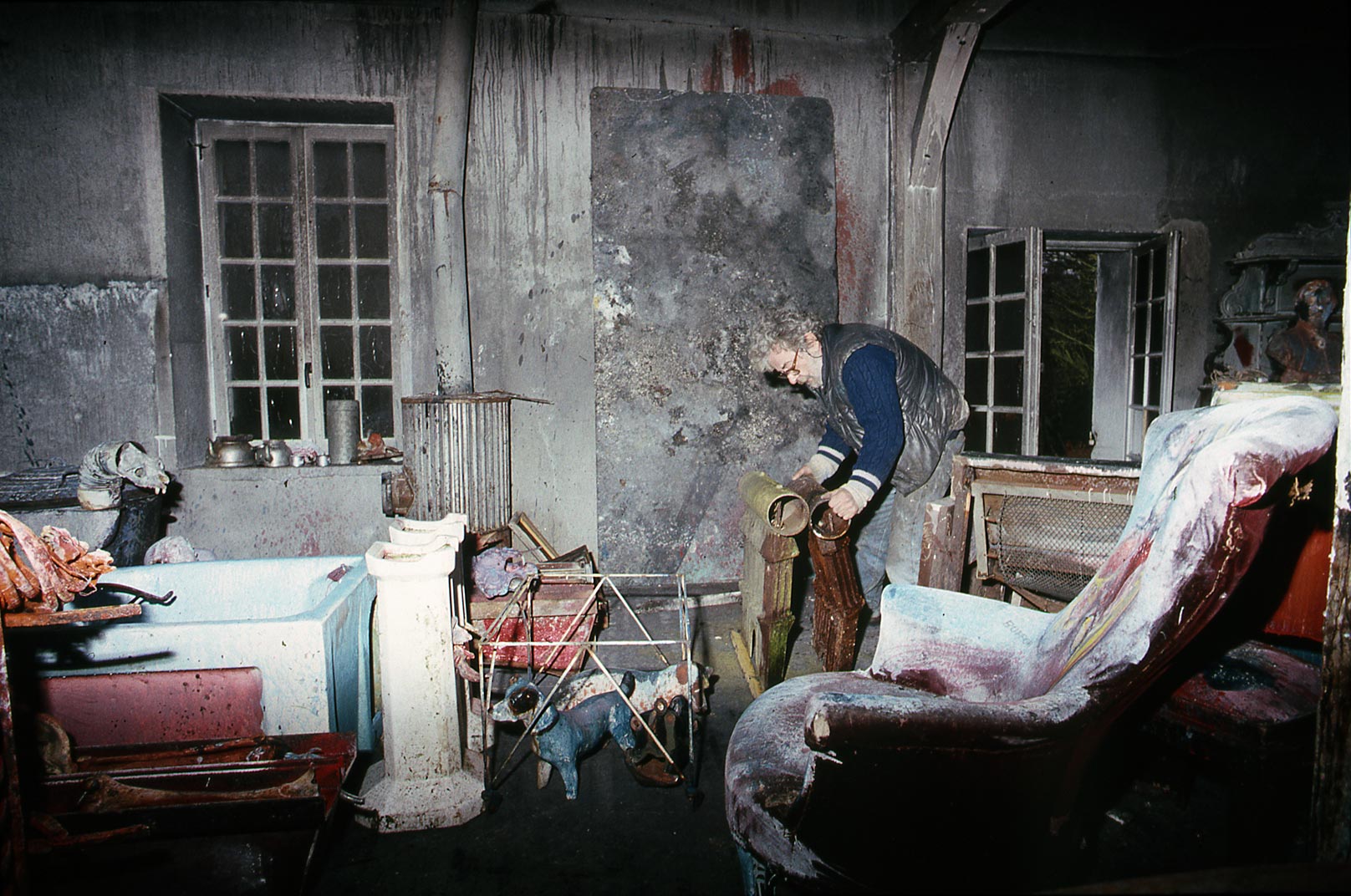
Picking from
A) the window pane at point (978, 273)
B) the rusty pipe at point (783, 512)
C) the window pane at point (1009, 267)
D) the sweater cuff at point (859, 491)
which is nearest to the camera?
the rusty pipe at point (783, 512)

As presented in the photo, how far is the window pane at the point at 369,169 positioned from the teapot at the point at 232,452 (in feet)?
6.05

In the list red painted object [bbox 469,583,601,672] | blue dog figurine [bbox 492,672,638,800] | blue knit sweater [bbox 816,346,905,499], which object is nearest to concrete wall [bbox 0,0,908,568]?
red painted object [bbox 469,583,601,672]

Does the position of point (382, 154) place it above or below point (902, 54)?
below

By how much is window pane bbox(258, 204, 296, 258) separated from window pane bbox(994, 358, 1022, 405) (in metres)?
5.05

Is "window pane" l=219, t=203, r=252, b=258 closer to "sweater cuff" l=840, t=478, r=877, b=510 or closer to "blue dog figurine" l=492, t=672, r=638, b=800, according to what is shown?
"blue dog figurine" l=492, t=672, r=638, b=800

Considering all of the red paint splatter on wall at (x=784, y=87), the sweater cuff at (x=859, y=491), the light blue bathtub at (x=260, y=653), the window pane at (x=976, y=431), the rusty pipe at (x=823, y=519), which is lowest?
the light blue bathtub at (x=260, y=653)

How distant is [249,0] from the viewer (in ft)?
13.6

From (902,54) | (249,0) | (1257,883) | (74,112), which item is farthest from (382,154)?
(1257,883)

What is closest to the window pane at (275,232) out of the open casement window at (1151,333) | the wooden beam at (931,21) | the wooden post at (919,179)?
the wooden post at (919,179)

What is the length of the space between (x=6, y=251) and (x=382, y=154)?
225 cm

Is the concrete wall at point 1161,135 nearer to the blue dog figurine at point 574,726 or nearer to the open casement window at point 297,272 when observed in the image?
the blue dog figurine at point 574,726

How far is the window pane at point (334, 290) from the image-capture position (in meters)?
4.67

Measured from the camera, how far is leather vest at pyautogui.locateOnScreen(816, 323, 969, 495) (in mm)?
3334

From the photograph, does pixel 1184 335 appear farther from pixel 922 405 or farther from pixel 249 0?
pixel 249 0
